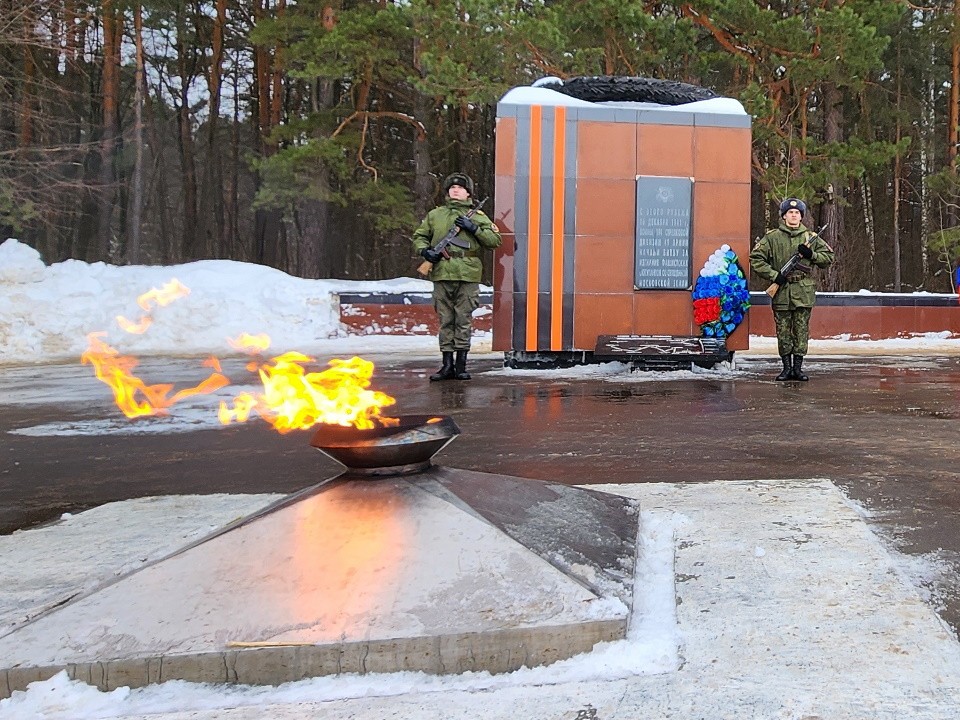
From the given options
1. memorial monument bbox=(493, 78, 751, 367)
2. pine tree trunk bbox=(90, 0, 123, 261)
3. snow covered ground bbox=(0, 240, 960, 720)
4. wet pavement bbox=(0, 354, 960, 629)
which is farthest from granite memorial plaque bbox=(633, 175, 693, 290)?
pine tree trunk bbox=(90, 0, 123, 261)

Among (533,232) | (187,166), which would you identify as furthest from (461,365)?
(187,166)

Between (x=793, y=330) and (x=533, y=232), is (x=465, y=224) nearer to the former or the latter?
(x=533, y=232)

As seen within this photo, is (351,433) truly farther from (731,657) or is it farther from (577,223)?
(577,223)

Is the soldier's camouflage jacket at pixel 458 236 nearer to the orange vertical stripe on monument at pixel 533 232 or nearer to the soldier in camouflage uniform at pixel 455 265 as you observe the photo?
the soldier in camouflage uniform at pixel 455 265

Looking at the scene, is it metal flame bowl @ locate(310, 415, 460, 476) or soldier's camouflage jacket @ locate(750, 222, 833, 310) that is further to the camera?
soldier's camouflage jacket @ locate(750, 222, 833, 310)

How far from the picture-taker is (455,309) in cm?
832

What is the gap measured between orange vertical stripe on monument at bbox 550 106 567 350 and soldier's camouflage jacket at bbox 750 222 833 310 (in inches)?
85.6

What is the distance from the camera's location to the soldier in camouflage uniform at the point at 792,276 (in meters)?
8.25

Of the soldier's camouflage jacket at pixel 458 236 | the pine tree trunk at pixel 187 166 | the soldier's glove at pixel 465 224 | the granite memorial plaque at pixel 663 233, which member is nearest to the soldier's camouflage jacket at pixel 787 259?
the granite memorial plaque at pixel 663 233

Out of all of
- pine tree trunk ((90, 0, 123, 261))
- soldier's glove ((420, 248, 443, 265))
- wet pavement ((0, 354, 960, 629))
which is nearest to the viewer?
wet pavement ((0, 354, 960, 629))

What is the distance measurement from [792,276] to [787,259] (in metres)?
0.28

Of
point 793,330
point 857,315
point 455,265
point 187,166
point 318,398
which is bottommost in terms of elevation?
point 318,398

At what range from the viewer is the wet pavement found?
147 inches

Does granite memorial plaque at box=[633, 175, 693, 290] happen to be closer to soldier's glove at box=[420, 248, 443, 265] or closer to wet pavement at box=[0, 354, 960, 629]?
wet pavement at box=[0, 354, 960, 629]
